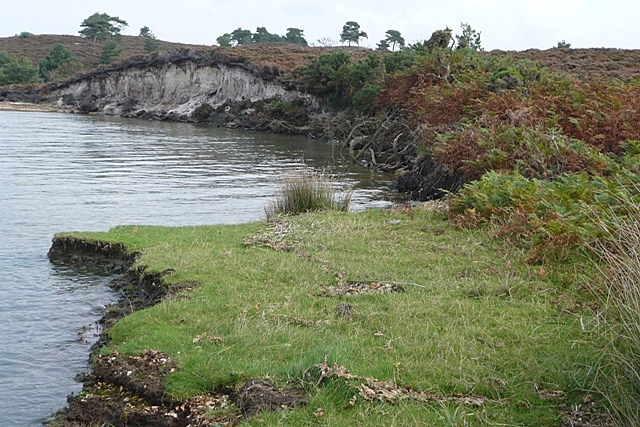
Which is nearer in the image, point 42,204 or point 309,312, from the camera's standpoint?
point 309,312

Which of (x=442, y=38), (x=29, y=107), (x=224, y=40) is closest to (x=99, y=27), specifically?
(x=224, y=40)

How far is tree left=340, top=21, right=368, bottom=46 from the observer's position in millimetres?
121250

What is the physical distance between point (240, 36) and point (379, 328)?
131m

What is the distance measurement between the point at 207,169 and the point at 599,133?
1542 centimetres

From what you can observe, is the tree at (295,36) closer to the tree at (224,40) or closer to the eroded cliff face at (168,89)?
the tree at (224,40)

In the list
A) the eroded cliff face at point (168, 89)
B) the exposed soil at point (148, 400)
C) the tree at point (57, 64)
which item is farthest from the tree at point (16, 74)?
the exposed soil at point (148, 400)

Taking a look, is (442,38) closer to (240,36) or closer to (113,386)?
(113,386)

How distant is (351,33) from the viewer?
121250mm

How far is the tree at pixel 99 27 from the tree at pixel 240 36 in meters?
21.4

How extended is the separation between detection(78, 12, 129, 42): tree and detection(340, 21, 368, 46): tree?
Result: 37.2m

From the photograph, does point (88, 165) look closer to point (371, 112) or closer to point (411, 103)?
point (411, 103)

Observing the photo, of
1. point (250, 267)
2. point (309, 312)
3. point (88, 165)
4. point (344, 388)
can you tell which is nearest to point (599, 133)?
point (250, 267)

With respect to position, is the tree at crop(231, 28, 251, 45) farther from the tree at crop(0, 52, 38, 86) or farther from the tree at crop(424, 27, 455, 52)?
the tree at crop(424, 27, 455, 52)

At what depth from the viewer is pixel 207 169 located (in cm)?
2759
